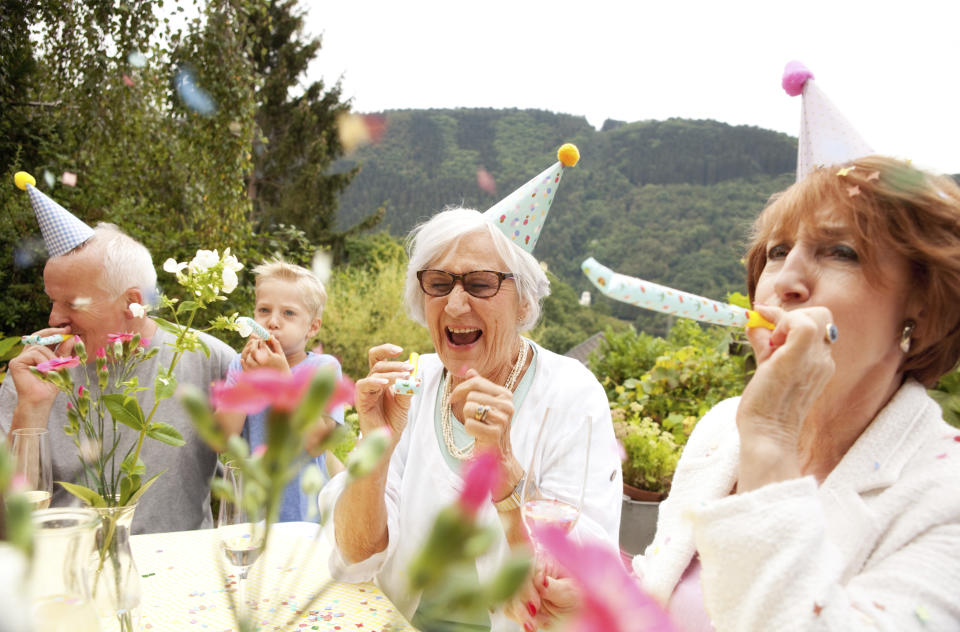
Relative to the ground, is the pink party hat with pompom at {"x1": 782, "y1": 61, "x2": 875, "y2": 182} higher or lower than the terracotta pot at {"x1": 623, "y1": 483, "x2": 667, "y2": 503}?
higher

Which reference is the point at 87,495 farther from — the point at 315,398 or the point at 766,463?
the point at 766,463

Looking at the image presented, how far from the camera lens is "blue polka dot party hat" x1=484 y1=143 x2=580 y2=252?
7.07 ft

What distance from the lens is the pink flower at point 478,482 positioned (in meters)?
0.25

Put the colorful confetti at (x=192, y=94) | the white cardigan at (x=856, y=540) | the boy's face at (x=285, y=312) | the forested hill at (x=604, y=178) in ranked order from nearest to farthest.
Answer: the white cardigan at (x=856, y=540)
the boy's face at (x=285, y=312)
the colorful confetti at (x=192, y=94)
the forested hill at (x=604, y=178)

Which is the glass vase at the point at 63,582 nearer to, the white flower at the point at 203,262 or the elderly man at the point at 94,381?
the white flower at the point at 203,262

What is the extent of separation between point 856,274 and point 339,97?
63.5 ft

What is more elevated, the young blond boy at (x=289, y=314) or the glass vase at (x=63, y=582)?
the glass vase at (x=63, y=582)

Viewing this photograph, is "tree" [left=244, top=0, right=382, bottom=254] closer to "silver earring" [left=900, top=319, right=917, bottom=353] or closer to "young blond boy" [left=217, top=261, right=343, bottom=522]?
"young blond boy" [left=217, top=261, right=343, bottom=522]

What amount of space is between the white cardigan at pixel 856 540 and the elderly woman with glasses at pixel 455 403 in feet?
1.98

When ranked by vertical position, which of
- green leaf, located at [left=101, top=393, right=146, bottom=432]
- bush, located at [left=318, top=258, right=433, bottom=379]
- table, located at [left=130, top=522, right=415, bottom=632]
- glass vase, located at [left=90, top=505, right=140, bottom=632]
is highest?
green leaf, located at [left=101, top=393, right=146, bottom=432]

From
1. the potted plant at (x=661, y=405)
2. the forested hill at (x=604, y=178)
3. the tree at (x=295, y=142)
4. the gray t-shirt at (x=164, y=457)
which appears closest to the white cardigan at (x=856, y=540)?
the gray t-shirt at (x=164, y=457)

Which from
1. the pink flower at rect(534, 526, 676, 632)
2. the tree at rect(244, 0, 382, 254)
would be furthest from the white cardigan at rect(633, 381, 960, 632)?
the tree at rect(244, 0, 382, 254)

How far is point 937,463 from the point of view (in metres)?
1.18

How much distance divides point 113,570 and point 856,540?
135 cm
